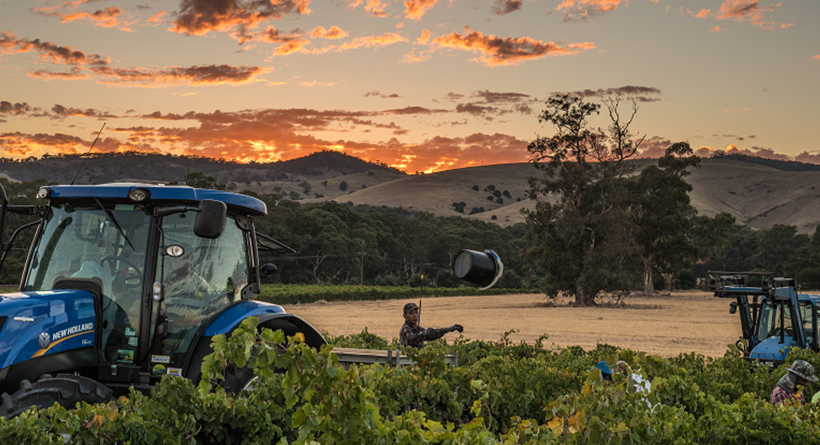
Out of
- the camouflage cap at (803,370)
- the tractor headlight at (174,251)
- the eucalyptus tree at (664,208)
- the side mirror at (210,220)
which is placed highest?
the eucalyptus tree at (664,208)

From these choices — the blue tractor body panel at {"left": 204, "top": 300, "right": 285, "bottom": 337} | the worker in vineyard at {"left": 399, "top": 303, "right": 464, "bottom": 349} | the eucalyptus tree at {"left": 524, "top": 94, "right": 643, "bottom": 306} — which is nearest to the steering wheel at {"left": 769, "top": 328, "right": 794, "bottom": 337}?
the worker in vineyard at {"left": 399, "top": 303, "right": 464, "bottom": 349}

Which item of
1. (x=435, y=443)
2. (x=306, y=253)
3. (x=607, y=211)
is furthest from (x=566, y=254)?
(x=435, y=443)

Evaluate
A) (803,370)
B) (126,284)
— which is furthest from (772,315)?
(126,284)

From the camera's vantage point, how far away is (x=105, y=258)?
6.10m

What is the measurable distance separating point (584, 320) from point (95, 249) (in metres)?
37.8

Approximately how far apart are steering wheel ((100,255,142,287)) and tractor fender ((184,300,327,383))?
0.76 metres

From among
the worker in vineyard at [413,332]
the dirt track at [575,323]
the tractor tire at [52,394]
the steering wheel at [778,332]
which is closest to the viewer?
the tractor tire at [52,394]

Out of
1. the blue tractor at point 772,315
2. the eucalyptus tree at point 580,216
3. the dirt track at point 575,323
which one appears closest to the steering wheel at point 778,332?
the blue tractor at point 772,315

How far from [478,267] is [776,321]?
551 inches

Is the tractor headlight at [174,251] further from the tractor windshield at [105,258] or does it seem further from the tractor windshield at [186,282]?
the tractor windshield at [105,258]

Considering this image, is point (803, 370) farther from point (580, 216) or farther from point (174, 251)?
point (580, 216)

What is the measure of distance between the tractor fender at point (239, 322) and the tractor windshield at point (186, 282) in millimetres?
98

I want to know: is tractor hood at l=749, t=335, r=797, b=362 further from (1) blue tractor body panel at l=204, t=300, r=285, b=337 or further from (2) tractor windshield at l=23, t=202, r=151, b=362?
(2) tractor windshield at l=23, t=202, r=151, b=362

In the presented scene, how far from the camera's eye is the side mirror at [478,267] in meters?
3.27
